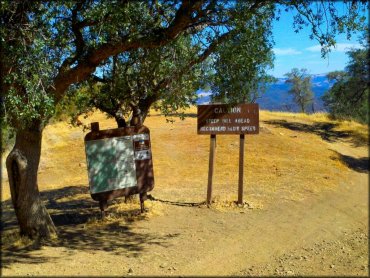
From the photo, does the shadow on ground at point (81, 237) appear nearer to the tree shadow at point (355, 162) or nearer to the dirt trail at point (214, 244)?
the dirt trail at point (214, 244)

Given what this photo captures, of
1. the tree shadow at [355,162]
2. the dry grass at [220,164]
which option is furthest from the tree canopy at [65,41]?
the tree shadow at [355,162]

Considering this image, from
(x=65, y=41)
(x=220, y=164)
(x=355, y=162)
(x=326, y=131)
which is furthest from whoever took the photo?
(x=326, y=131)

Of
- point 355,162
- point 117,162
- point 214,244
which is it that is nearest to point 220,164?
point 355,162

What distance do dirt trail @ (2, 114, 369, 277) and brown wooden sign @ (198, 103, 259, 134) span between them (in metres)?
2.02

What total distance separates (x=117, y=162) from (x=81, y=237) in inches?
83.9

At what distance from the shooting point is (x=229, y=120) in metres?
12.0

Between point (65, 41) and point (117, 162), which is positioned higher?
point (65, 41)

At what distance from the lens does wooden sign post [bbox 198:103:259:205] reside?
1183 centimetres

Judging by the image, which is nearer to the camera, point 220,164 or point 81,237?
point 81,237

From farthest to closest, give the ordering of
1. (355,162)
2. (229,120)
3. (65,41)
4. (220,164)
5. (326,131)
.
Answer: (326,131) < (355,162) < (220,164) < (229,120) < (65,41)

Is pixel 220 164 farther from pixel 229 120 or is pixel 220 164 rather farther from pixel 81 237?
pixel 81 237

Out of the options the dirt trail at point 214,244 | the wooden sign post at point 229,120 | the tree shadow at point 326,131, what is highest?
the wooden sign post at point 229,120

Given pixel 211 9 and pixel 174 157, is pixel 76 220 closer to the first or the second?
pixel 211 9

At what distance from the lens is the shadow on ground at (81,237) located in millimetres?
8094
